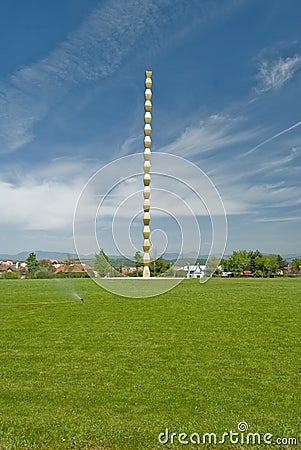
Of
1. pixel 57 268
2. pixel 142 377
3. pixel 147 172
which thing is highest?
pixel 147 172

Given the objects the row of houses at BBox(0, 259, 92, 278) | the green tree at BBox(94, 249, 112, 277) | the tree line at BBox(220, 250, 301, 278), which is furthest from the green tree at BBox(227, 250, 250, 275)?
the green tree at BBox(94, 249, 112, 277)

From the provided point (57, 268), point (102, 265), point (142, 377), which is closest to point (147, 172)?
point (102, 265)

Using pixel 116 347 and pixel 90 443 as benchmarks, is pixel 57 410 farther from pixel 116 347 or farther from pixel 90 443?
pixel 116 347

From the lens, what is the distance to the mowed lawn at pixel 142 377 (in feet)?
13.7

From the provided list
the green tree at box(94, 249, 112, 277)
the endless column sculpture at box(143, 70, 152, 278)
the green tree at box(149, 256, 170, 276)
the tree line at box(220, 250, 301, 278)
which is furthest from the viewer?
the tree line at box(220, 250, 301, 278)

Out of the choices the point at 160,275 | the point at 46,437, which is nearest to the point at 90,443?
the point at 46,437

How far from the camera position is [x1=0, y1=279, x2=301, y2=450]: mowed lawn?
4184mm

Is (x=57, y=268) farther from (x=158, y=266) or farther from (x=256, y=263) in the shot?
(x=256, y=263)

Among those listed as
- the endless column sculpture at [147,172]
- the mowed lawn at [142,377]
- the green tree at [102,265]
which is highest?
the endless column sculpture at [147,172]

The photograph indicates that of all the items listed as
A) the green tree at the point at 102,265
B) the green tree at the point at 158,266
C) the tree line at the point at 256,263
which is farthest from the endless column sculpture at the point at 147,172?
the tree line at the point at 256,263

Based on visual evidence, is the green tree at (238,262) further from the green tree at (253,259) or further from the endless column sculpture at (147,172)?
the endless column sculpture at (147,172)

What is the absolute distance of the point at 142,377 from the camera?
18.9 ft

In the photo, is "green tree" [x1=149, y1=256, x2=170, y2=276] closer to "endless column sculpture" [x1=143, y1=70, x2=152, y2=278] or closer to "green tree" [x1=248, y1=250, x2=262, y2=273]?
"endless column sculpture" [x1=143, y1=70, x2=152, y2=278]

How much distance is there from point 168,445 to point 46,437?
1.06 metres
